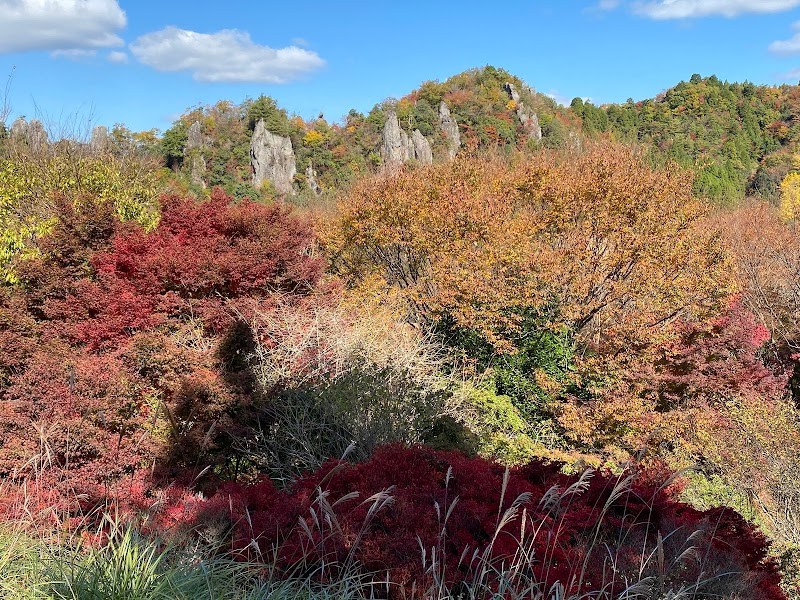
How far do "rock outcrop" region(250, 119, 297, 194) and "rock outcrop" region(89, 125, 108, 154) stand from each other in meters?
36.2

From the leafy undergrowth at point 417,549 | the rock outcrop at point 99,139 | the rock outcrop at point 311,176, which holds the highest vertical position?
the rock outcrop at point 311,176

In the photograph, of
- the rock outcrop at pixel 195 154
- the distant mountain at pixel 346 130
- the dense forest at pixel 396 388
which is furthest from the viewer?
the rock outcrop at pixel 195 154

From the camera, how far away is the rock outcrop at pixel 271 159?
180 ft

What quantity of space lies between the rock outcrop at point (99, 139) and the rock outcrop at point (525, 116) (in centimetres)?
3620

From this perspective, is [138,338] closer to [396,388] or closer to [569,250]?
[396,388]

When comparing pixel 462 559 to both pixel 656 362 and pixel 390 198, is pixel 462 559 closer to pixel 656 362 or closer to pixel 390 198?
pixel 656 362

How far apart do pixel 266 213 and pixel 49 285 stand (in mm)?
3530

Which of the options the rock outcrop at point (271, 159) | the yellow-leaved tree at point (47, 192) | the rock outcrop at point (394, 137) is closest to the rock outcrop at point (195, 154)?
the rock outcrop at point (271, 159)

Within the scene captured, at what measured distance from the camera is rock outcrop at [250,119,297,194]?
2156 inches

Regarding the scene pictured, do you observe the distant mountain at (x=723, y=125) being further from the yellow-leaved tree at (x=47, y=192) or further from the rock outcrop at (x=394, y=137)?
the yellow-leaved tree at (x=47, y=192)

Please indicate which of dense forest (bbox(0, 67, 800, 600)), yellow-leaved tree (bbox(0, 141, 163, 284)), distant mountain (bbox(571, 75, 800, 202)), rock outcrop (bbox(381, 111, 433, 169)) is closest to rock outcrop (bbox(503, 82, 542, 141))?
distant mountain (bbox(571, 75, 800, 202))

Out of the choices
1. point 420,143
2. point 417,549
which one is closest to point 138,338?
point 417,549

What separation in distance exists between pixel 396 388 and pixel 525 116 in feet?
166

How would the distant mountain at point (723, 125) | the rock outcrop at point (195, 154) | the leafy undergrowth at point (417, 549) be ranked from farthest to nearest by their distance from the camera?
1. the rock outcrop at point (195, 154)
2. the distant mountain at point (723, 125)
3. the leafy undergrowth at point (417, 549)
